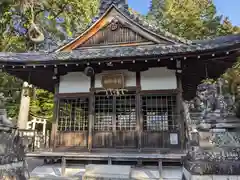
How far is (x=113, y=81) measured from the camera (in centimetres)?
880

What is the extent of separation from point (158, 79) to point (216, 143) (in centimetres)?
393

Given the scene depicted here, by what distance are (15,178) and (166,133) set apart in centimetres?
509

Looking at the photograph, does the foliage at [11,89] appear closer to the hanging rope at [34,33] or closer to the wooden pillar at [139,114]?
the hanging rope at [34,33]

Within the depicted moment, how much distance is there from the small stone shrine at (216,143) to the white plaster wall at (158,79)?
3.03 metres

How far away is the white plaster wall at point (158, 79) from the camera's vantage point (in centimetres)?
853

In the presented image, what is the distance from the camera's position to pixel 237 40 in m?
6.79

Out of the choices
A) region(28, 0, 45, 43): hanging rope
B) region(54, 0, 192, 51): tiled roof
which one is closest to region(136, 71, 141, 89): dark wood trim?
region(54, 0, 192, 51): tiled roof

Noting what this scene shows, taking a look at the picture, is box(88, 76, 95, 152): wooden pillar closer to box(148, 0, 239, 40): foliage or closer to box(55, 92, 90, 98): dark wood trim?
box(55, 92, 90, 98): dark wood trim

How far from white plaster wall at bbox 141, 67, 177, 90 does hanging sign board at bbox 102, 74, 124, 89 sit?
2.86 ft

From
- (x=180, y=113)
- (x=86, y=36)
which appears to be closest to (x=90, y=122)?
(x=180, y=113)

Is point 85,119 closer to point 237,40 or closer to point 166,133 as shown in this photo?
point 166,133

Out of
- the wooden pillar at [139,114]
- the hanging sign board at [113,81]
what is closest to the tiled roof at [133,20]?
the wooden pillar at [139,114]

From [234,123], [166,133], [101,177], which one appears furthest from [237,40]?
[101,177]

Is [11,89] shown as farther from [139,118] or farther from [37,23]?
[139,118]
